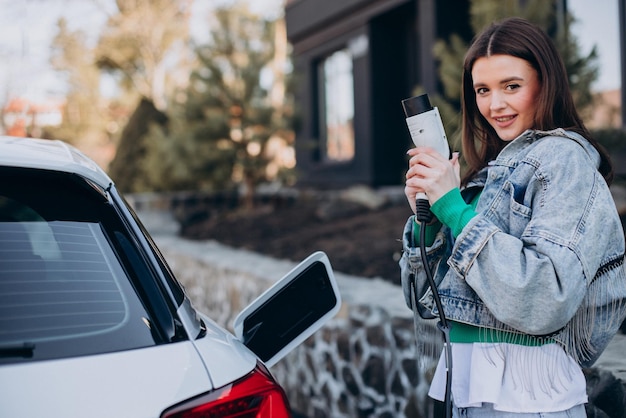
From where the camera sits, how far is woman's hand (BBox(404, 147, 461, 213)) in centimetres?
187

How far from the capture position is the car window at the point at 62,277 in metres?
1.67

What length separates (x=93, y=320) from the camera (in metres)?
1.73

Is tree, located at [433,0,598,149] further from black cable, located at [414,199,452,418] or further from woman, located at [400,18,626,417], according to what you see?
black cable, located at [414,199,452,418]

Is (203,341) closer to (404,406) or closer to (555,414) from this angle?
(555,414)

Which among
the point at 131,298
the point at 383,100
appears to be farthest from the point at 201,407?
the point at 383,100

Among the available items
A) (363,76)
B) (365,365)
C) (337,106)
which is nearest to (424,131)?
(365,365)

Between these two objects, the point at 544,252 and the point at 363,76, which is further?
the point at 363,76

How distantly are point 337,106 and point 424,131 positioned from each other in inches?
436

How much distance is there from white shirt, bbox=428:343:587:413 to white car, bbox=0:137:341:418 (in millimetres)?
531

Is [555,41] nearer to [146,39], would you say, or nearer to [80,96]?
[146,39]

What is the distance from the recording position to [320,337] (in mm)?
5074

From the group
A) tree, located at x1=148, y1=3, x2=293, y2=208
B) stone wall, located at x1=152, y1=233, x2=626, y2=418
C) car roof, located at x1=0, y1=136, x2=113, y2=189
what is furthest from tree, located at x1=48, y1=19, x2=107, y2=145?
car roof, located at x1=0, y1=136, x2=113, y2=189

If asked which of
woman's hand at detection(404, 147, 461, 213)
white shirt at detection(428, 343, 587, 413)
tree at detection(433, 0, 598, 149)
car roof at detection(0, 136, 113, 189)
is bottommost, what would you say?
white shirt at detection(428, 343, 587, 413)

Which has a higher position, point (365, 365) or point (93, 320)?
point (93, 320)
